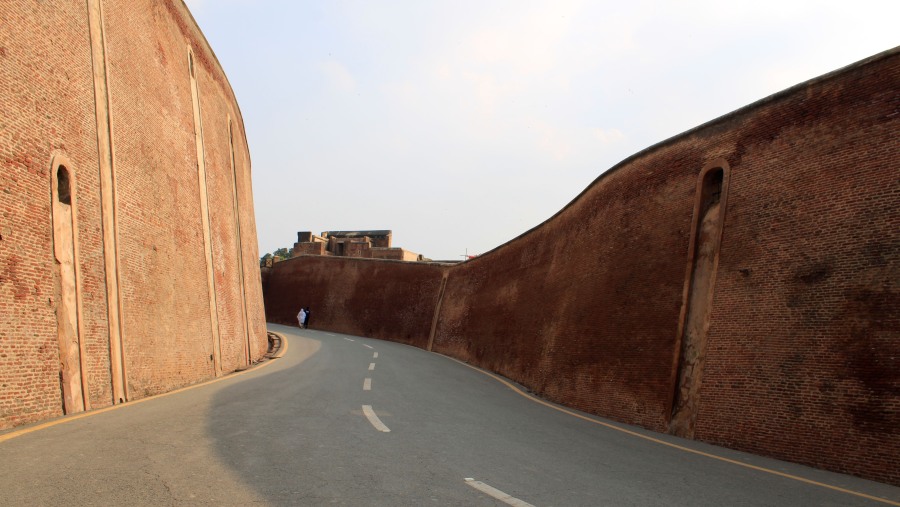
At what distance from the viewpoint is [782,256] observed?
390 inches

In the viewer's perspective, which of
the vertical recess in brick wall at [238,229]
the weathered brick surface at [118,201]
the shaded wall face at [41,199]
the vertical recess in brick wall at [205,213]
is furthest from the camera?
the vertical recess in brick wall at [238,229]

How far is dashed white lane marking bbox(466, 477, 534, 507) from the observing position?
5090mm

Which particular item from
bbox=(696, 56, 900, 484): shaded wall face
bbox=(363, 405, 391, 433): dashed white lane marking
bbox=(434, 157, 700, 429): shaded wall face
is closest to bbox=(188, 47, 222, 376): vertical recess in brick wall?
bbox=(363, 405, 391, 433): dashed white lane marking

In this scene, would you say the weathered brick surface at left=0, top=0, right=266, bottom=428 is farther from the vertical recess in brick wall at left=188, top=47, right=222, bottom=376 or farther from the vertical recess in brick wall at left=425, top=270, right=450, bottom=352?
the vertical recess in brick wall at left=425, top=270, right=450, bottom=352

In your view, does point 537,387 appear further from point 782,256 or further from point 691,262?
point 782,256

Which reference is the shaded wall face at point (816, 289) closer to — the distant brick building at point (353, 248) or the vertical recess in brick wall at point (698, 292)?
the vertical recess in brick wall at point (698, 292)

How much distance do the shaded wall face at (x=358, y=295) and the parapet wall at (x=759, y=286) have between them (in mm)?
20528

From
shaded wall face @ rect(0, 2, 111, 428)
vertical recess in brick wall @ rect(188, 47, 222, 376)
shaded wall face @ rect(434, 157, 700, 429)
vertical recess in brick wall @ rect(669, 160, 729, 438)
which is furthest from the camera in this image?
vertical recess in brick wall @ rect(188, 47, 222, 376)

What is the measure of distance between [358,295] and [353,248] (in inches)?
476

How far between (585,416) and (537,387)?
4.81 meters

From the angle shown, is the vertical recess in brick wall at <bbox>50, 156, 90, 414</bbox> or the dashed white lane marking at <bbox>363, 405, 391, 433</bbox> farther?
the vertical recess in brick wall at <bbox>50, 156, 90, 414</bbox>

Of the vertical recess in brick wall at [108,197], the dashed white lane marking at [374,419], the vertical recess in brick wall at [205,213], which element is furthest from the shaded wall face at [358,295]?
the dashed white lane marking at [374,419]

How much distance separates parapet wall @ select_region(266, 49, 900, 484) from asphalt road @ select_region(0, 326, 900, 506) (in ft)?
2.81

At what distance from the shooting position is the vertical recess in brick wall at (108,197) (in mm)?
11008
